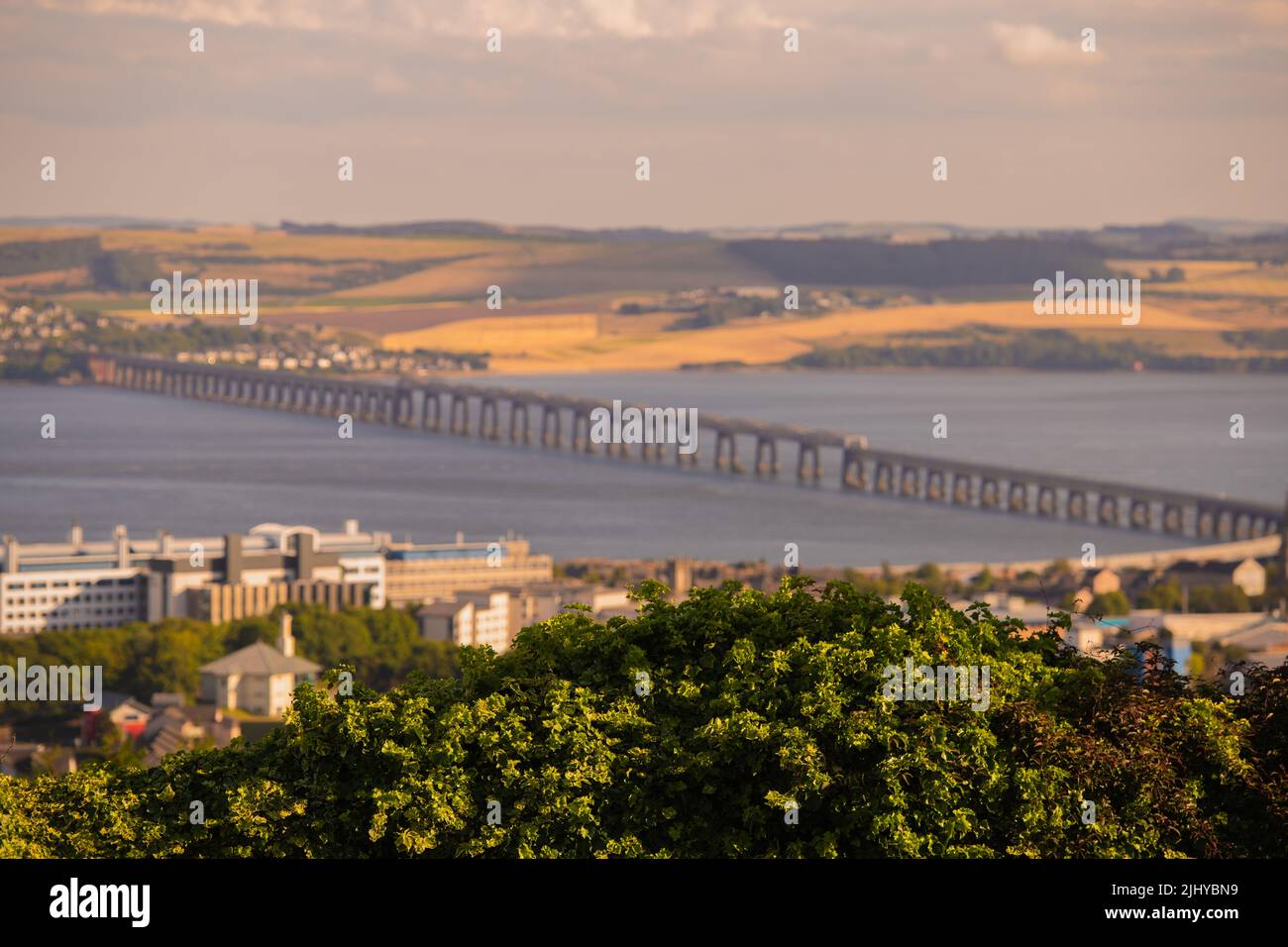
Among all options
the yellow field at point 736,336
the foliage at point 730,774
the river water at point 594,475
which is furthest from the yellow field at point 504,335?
the foliage at point 730,774

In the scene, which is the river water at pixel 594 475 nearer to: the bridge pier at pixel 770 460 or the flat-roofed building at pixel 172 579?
the bridge pier at pixel 770 460

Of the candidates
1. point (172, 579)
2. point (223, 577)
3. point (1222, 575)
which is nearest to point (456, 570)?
point (223, 577)

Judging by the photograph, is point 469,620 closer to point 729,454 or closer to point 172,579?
point 172,579

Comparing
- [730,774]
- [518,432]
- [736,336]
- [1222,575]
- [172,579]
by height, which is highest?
[736,336]

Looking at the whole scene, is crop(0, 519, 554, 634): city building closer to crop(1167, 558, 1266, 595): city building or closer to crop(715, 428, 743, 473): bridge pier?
crop(1167, 558, 1266, 595): city building

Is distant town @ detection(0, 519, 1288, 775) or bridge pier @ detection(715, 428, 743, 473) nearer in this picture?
distant town @ detection(0, 519, 1288, 775)

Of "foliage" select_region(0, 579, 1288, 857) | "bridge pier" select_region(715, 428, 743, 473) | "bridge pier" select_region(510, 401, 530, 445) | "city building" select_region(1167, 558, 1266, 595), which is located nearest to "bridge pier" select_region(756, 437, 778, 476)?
"bridge pier" select_region(715, 428, 743, 473)
